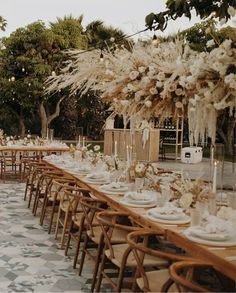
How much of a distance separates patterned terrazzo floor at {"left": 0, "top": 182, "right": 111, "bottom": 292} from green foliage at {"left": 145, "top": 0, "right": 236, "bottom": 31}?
7.18 ft

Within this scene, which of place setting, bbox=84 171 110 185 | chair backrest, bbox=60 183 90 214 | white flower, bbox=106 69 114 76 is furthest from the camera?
place setting, bbox=84 171 110 185

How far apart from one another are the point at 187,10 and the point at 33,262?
111 inches

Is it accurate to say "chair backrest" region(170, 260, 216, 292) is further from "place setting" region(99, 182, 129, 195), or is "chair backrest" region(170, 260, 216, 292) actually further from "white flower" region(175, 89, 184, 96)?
"place setting" region(99, 182, 129, 195)

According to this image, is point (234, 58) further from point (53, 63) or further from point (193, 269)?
point (53, 63)

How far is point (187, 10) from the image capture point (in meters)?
3.41

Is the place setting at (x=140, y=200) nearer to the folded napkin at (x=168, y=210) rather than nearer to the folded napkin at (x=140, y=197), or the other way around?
the folded napkin at (x=140, y=197)

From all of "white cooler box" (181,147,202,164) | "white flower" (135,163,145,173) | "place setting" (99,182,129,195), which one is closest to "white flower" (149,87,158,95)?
"place setting" (99,182,129,195)

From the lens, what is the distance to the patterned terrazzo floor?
4113 millimetres

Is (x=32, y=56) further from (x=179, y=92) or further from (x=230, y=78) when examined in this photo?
(x=230, y=78)

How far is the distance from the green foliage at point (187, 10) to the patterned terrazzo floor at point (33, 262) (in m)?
2.19

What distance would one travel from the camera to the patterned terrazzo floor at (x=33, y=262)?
4.11m

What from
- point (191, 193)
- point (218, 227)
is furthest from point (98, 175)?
point (218, 227)

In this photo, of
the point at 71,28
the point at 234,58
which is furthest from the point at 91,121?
the point at 234,58

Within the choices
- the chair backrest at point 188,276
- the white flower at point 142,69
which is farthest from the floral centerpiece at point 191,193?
the chair backrest at point 188,276
